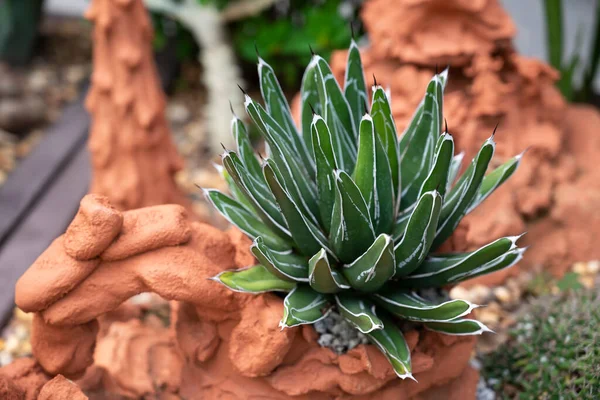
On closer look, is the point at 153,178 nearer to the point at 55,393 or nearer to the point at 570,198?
the point at 55,393

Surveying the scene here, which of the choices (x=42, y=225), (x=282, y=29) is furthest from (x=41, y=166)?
(x=282, y=29)

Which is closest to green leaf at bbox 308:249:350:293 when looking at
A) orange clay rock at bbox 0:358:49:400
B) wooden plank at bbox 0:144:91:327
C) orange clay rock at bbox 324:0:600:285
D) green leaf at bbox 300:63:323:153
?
green leaf at bbox 300:63:323:153

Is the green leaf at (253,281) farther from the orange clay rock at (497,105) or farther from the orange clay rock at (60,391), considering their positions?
the orange clay rock at (497,105)

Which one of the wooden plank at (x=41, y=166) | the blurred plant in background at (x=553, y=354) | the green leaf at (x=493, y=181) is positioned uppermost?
the green leaf at (x=493, y=181)

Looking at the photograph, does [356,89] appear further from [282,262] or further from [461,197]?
[282,262]

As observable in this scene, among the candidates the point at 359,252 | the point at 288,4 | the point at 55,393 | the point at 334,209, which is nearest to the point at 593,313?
the point at 359,252

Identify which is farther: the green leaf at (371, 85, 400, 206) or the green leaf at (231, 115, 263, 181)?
the green leaf at (231, 115, 263, 181)

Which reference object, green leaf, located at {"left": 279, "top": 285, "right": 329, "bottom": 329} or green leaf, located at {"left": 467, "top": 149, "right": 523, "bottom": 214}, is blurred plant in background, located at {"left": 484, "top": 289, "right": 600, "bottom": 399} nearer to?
green leaf, located at {"left": 467, "top": 149, "right": 523, "bottom": 214}

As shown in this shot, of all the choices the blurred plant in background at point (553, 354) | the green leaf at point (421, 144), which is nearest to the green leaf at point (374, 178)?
the green leaf at point (421, 144)
